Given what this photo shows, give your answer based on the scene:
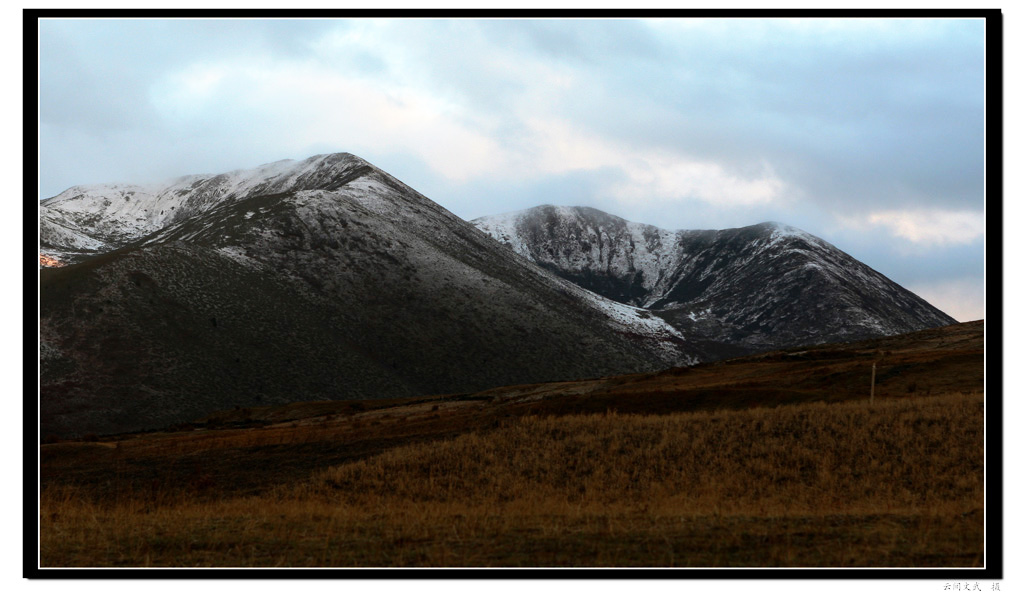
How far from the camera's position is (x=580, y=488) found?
24.5 m

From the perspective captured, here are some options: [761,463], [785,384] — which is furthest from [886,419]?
[785,384]

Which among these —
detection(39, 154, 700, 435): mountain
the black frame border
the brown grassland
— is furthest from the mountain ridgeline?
the black frame border

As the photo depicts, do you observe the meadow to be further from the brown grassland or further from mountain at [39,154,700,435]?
mountain at [39,154,700,435]

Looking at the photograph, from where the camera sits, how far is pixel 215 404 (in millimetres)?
98125

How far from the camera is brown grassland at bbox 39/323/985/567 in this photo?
44.1 ft

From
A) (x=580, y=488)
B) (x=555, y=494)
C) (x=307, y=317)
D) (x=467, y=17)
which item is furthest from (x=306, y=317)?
(x=467, y=17)

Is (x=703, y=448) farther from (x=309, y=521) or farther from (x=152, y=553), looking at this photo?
(x=152, y=553)

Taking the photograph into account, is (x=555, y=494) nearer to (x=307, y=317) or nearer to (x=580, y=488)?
(x=580, y=488)

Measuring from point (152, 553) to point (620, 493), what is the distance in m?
13.4

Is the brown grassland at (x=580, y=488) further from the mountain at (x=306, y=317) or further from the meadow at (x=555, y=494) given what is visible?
the mountain at (x=306, y=317)

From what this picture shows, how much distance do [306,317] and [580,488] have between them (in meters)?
110

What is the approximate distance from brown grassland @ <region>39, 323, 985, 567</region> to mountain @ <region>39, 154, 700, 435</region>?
6192 cm

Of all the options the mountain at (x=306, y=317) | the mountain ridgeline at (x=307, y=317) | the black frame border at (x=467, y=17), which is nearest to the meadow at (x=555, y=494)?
the black frame border at (x=467, y=17)

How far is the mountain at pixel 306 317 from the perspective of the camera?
10019cm
